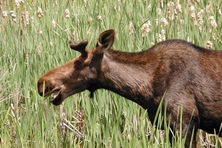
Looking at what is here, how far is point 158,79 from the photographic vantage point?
549 centimetres

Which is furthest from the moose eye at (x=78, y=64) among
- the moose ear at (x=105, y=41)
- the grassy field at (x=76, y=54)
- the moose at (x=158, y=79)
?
the grassy field at (x=76, y=54)

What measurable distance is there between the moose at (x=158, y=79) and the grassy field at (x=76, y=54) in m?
0.18

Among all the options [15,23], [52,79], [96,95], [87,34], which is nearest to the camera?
[52,79]

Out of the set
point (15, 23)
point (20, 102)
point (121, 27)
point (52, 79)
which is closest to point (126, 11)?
point (121, 27)

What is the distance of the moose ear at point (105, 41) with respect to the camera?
17.3 ft

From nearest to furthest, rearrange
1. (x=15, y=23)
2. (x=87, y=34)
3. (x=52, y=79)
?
(x=52, y=79)
(x=87, y=34)
(x=15, y=23)

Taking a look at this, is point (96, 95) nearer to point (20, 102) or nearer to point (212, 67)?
point (20, 102)

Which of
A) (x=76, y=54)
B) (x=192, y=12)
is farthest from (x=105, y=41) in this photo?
(x=192, y=12)

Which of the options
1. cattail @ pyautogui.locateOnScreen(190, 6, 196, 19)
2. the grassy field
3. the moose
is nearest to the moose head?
the moose

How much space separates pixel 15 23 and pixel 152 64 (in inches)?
88.9

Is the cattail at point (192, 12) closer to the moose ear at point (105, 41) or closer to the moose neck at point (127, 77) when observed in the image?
the moose neck at point (127, 77)

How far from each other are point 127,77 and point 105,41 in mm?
361

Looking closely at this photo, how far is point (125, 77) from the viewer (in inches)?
218

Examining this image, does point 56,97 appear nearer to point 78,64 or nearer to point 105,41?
point 78,64
